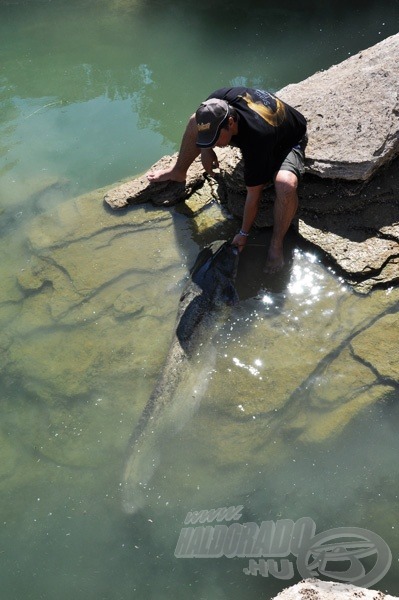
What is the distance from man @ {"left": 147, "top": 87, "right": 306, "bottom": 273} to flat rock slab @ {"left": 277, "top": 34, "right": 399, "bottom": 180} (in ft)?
0.58

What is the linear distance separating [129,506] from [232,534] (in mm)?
617

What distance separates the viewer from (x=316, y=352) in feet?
12.2

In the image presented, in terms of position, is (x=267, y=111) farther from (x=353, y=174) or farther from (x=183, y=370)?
(x=183, y=370)

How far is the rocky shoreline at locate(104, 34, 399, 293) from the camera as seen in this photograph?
4.06 metres

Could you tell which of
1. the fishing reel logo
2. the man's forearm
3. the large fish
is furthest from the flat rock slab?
the fishing reel logo

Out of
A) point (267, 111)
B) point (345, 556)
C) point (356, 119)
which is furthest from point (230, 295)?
point (345, 556)

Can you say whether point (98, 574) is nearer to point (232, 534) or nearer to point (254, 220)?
point (232, 534)

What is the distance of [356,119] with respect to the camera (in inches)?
167

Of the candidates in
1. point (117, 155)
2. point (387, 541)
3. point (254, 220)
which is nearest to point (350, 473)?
point (387, 541)

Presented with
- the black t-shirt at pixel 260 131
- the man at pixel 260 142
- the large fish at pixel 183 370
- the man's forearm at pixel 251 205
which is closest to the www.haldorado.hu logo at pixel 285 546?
the large fish at pixel 183 370

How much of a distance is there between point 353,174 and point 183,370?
1917 millimetres

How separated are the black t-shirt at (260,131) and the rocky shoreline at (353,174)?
282mm

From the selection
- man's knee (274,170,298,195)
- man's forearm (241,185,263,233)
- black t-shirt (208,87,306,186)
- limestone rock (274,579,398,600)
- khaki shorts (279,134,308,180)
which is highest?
black t-shirt (208,87,306,186)

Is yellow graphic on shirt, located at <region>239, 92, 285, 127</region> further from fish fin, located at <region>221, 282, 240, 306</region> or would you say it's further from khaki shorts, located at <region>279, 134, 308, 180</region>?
fish fin, located at <region>221, 282, 240, 306</region>
